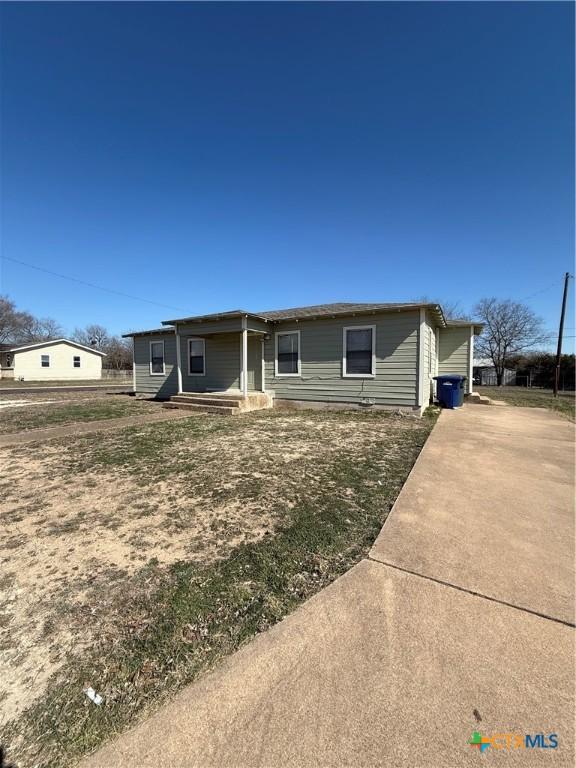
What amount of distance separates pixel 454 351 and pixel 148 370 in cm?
1254

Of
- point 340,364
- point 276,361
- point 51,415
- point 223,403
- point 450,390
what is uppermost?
point 276,361

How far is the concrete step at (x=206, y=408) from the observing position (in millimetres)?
9227

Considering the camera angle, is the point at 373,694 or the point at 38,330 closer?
the point at 373,694

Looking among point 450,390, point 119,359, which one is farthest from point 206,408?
point 119,359

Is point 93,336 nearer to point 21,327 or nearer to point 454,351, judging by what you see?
point 21,327

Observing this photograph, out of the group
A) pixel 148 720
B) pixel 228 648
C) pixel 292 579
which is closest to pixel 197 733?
pixel 148 720

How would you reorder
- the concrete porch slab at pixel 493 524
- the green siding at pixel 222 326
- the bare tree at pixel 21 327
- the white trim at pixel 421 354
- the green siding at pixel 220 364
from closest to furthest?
the concrete porch slab at pixel 493 524 < the white trim at pixel 421 354 < the green siding at pixel 222 326 < the green siding at pixel 220 364 < the bare tree at pixel 21 327

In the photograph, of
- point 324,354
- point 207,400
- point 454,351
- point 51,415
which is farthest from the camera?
point 454,351

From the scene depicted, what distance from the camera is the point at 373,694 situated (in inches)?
54.7

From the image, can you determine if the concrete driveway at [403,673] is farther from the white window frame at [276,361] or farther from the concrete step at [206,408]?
the white window frame at [276,361]

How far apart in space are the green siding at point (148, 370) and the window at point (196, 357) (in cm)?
101

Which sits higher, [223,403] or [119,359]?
[119,359]

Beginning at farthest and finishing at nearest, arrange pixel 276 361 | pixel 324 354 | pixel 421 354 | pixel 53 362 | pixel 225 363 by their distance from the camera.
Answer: pixel 53 362 → pixel 225 363 → pixel 276 361 → pixel 324 354 → pixel 421 354

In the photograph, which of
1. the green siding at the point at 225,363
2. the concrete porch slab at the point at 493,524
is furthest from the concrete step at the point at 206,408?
the concrete porch slab at the point at 493,524
